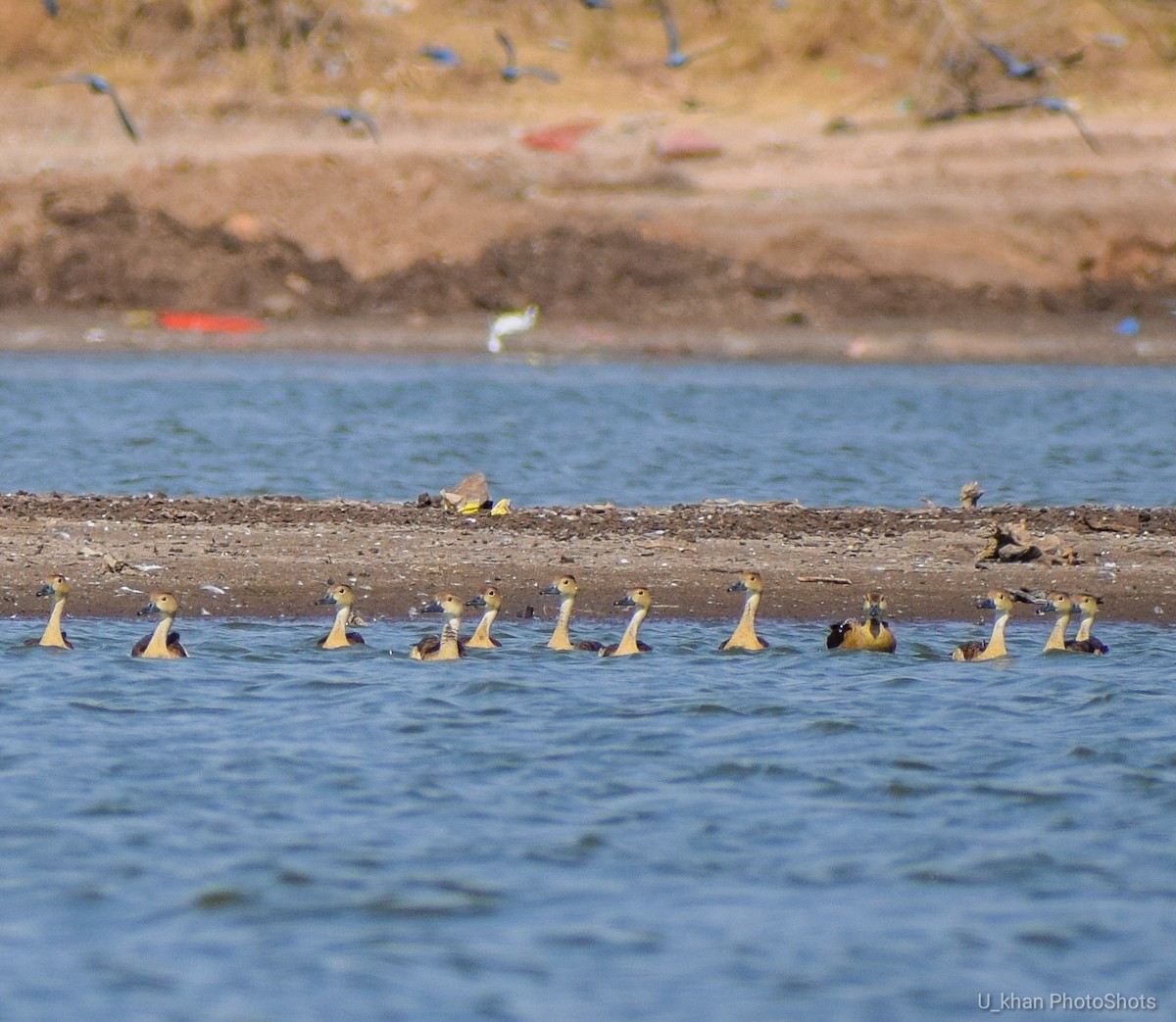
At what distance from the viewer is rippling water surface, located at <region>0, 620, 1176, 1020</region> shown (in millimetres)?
7988

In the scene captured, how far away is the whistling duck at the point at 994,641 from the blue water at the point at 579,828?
0.58 ft

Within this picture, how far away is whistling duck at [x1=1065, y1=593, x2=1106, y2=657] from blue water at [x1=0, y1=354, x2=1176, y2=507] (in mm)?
6646

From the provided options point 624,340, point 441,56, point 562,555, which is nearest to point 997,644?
point 562,555

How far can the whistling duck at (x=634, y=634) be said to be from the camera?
13.3m

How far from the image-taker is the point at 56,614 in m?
13.1

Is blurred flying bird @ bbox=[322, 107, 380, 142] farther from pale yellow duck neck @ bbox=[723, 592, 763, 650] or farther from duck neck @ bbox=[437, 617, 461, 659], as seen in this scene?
duck neck @ bbox=[437, 617, 461, 659]

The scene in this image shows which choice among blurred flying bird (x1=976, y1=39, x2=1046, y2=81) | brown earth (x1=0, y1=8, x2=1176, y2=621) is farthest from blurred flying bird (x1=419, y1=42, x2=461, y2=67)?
blurred flying bird (x1=976, y1=39, x2=1046, y2=81)

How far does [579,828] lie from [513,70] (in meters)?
42.7

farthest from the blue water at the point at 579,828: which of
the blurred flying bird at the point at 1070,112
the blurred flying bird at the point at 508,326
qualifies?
the blurred flying bird at the point at 1070,112

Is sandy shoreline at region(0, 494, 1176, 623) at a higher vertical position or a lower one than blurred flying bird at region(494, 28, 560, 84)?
lower

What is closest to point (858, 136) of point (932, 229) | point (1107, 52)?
point (932, 229)

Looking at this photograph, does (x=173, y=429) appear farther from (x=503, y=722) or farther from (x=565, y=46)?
(x=565, y=46)

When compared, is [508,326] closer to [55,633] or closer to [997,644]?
[997,644]

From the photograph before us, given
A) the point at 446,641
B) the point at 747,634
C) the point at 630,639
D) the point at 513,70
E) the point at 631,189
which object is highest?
the point at 513,70
